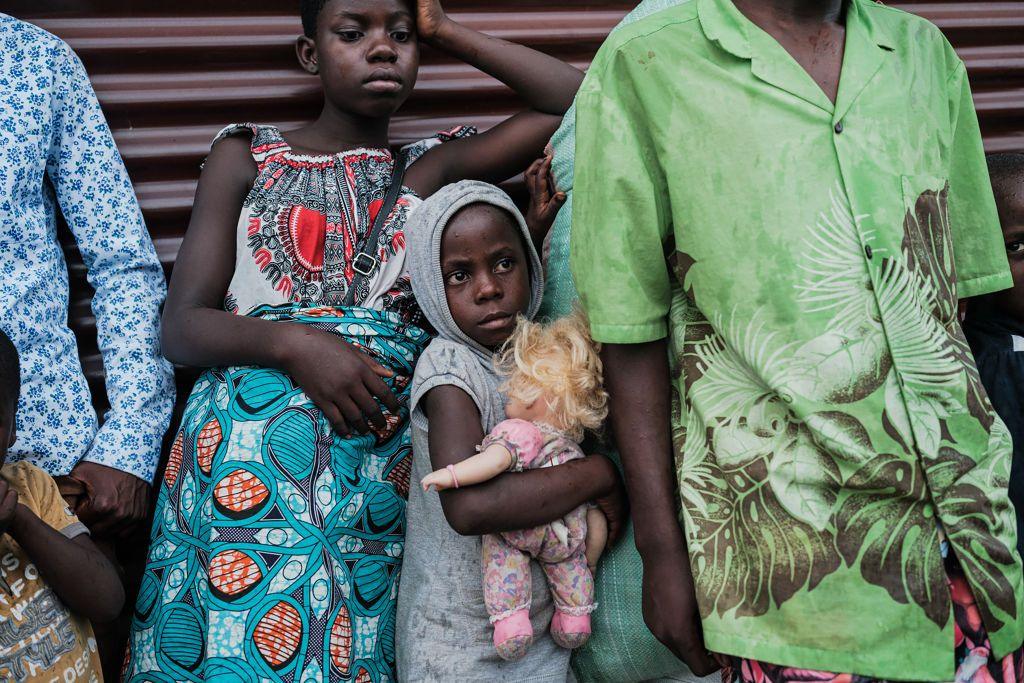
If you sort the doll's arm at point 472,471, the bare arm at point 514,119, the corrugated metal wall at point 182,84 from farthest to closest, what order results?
the corrugated metal wall at point 182,84
the bare arm at point 514,119
the doll's arm at point 472,471

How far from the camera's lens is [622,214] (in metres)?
1.70

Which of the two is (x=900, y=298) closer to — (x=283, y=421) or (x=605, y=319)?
(x=605, y=319)

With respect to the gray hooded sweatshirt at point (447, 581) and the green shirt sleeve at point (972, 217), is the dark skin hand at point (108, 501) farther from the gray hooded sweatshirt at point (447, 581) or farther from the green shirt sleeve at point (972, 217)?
the green shirt sleeve at point (972, 217)

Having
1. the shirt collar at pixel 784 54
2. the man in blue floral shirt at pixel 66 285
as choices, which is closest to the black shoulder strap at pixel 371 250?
the man in blue floral shirt at pixel 66 285

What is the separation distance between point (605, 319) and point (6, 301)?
1.63m

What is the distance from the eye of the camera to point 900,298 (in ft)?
5.26

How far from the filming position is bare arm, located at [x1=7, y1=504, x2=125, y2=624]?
204 centimetres

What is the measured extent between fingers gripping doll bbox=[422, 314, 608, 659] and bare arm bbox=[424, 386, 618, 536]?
0.04 meters

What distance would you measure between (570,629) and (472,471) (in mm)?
456

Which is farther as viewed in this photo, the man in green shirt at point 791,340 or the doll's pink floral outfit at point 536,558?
the doll's pink floral outfit at point 536,558

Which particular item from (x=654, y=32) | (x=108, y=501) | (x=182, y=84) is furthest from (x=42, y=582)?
(x=654, y=32)

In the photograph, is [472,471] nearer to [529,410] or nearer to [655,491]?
[529,410]

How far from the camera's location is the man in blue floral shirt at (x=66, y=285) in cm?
250

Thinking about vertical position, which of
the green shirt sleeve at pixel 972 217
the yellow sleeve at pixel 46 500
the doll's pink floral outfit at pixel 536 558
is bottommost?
the doll's pink floral outfit at pixel 536 558
